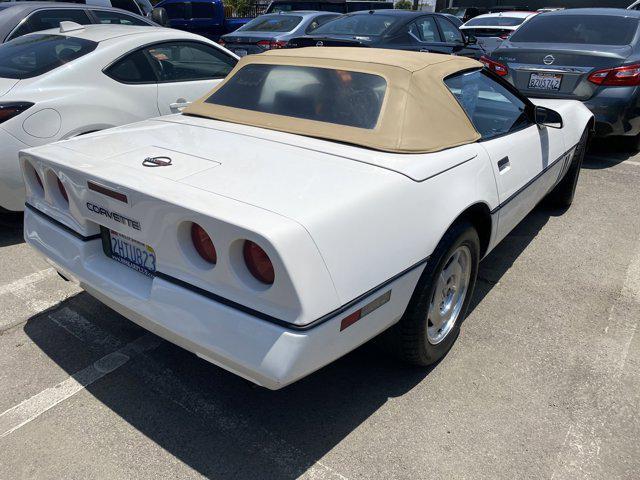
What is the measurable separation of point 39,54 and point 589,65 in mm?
5233

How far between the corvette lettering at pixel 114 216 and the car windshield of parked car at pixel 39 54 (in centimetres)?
249

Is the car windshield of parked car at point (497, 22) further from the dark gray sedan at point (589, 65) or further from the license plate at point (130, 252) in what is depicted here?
the license plate at point (130, 252)

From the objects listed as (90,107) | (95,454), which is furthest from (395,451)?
(90,107)

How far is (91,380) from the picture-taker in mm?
2703

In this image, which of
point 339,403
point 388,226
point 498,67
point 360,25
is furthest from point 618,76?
point 339,403

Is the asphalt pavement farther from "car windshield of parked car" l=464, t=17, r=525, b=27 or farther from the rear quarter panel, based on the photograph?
"car windshield of parked car" l=464, t=17, r=525, b=27

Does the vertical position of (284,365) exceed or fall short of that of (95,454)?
it exceeds it

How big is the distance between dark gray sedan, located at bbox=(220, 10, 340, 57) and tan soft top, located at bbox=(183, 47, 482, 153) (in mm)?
6051

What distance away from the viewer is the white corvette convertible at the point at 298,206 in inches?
75.4

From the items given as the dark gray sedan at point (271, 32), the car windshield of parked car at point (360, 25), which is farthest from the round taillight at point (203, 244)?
the dark gray sedan at point (271, 32)

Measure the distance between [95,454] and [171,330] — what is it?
648 millimetres

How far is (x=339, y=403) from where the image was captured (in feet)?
8.53

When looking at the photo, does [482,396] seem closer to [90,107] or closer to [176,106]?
[176,106]

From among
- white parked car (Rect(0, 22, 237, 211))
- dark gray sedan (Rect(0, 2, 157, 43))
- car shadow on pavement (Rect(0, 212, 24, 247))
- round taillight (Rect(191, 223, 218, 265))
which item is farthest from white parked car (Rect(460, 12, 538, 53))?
round taillight (Rect(191, 223, 218, 265))
